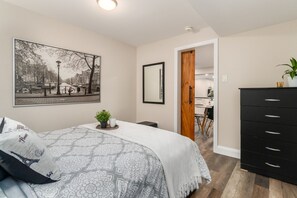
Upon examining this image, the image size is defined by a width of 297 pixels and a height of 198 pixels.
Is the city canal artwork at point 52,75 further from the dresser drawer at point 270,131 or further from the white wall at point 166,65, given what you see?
the dresser drawer at point 270,131

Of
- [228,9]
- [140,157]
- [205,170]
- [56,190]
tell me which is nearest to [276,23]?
[228,9]

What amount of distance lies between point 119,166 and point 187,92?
2714mm

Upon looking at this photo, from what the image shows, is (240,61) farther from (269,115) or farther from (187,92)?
(187,92)

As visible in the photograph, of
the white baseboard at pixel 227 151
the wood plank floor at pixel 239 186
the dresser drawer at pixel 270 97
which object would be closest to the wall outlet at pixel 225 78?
the dresser drawer at pixel 270 97

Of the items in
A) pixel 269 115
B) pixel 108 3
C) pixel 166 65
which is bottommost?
pixel 269 115

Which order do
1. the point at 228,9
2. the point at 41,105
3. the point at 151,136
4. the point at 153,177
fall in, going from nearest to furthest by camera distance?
the point at 153,177, the point at 151,136, the point at 228,9, the point at 41,105

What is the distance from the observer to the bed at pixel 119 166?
819 millimetres

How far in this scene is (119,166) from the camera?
3.41 ft

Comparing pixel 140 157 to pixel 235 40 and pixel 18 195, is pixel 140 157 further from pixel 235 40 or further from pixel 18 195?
pixel 235 40

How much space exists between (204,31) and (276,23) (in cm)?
106

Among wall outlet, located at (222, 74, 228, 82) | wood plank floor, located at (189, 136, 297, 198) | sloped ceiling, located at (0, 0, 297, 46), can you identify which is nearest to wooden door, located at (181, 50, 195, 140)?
sloped ceiling, located at (0, 0, 297, 46)

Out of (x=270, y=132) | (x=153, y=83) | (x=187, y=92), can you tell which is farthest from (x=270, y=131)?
(x=153, y=83)

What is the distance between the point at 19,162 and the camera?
77 cm

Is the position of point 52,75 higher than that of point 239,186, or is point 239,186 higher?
point 52,75
